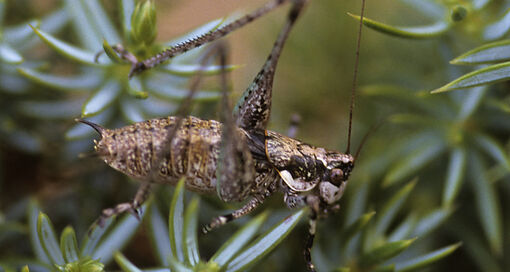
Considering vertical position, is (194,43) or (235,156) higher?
(194,43)

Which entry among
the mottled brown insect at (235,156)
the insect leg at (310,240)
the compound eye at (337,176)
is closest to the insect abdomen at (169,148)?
the mottled brown insect at (235,156)

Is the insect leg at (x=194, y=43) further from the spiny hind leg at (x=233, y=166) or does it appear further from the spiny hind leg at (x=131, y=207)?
the spiny hind leg at (x=131, y=207)

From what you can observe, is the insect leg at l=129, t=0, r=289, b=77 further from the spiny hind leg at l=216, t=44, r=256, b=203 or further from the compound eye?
the compound eye

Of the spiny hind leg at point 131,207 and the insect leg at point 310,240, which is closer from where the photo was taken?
the spiny hind leg at point 131,207

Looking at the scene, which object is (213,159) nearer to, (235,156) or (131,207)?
(235,156)

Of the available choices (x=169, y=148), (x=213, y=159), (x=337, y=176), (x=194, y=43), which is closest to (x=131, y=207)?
(x=169, y=148)

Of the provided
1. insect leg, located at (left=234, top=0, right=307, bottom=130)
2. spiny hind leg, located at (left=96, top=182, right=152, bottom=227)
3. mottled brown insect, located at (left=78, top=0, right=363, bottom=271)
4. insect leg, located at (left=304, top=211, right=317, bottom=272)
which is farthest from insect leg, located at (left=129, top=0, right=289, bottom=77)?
insect leg, located at (left=304, top=211, right=317, bottom=272)

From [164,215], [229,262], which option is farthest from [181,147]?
[229,262]
